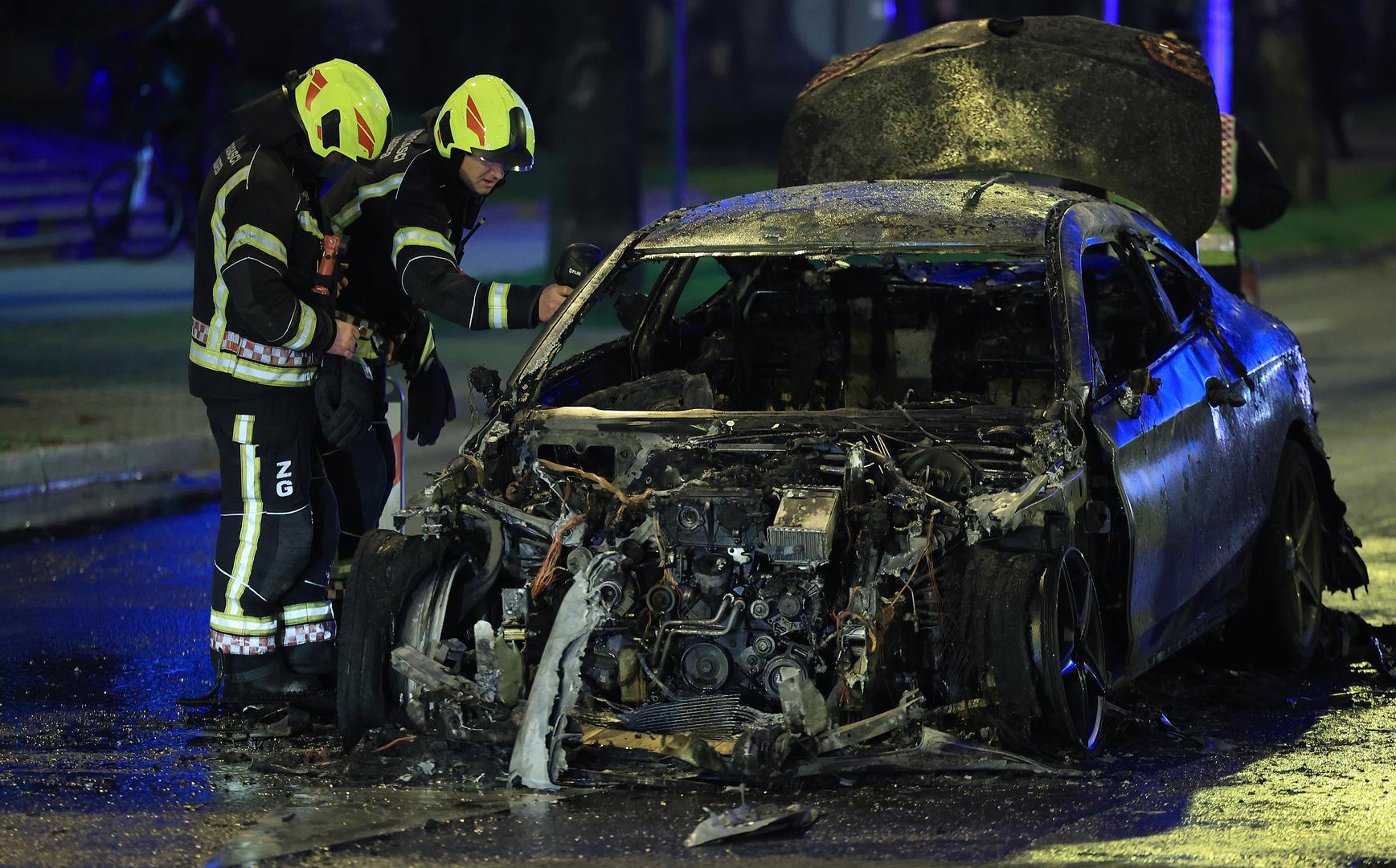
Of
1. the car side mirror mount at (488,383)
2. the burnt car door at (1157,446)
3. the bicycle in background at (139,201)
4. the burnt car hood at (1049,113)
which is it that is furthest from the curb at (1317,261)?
the car side mirror mount at (488,383)

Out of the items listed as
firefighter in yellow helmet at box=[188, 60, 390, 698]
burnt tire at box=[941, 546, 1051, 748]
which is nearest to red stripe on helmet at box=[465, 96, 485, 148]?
firefighter in yellow helmet at box=[188, 60, 390, 698]

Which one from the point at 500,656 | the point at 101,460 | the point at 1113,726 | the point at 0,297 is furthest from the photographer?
the point at 0,297

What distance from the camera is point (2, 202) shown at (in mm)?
21266

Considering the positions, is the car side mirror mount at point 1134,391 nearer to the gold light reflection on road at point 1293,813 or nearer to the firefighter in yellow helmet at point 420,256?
the gold light reflection on road at point 1293,813

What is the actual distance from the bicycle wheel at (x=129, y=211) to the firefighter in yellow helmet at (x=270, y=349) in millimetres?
13096

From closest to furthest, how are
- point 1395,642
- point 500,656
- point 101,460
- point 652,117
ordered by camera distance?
point 500,656 → point 1395,642 → point 101,460 → point 652,117

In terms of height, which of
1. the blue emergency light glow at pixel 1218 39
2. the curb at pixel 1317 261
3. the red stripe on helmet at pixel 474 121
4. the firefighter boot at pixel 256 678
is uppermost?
the blue emergency light glow at pixel 1218 39

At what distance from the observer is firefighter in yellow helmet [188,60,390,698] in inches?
283

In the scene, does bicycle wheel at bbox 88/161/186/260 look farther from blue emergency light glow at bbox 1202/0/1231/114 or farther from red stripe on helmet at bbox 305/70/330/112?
red stripe on helmet at bbox 305/70/330/112

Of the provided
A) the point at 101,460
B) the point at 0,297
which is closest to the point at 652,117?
the point at 0,297

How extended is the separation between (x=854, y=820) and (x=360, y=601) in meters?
1.54

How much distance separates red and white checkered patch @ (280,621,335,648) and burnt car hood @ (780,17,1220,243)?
3.27 metres

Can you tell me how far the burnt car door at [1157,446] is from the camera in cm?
648

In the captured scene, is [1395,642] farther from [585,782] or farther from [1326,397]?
[1326,397]
